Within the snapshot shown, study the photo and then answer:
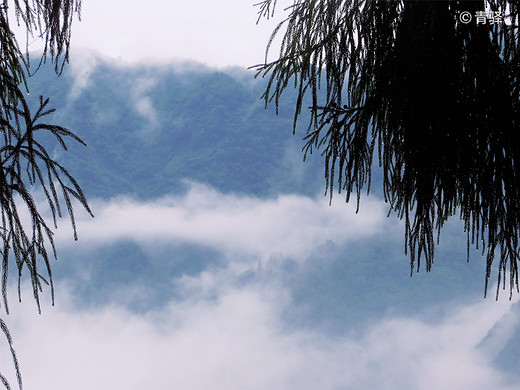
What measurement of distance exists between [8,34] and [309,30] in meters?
1.52

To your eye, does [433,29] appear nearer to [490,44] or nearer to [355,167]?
[490,44]

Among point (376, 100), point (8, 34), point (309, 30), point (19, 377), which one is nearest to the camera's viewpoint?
point (19, 377)

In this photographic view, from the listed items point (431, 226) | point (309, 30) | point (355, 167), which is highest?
point (309, 30)

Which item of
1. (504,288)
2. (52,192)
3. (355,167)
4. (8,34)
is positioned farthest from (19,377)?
(504,288)

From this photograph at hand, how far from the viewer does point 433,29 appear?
2.44m

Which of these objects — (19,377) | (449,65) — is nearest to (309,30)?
(449,65)

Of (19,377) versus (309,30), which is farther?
(309,30)

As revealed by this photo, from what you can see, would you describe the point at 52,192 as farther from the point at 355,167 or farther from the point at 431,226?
the point at 431,226

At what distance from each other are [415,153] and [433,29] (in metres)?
0.55

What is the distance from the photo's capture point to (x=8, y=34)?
196 centimetres

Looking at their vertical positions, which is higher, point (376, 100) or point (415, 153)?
point (376, 100)

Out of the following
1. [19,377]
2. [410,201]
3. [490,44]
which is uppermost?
[490,44]

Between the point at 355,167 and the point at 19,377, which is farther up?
the point at 355,167

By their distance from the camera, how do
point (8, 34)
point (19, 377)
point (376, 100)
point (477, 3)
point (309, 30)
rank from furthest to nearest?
point (309, 30), point (376, 100), point (477, 3), point (8, 34), point (19, 377)
